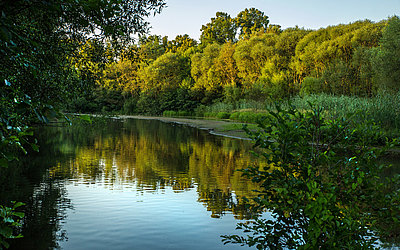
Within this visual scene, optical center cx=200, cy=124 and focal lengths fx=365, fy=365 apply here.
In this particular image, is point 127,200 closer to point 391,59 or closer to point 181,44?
point 391,59

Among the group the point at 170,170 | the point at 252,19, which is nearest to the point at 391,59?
the point at 170,170

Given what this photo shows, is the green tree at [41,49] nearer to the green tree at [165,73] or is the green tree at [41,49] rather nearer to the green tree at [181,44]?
the green tree at [165,73]

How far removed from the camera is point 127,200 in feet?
30.3

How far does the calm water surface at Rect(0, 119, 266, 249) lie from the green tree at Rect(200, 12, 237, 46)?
75351mm

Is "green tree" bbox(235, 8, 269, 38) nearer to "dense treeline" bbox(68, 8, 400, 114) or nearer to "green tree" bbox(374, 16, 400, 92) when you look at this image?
"dense treeline" bbox(68, 8, 400, 114)

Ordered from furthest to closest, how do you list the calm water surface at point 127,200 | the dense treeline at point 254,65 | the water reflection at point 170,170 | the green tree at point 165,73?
the green tree at point 165,73 < the dense treeline at point 254,65 < the water reflection at point 170,170 < the calm water surface at point 127,200

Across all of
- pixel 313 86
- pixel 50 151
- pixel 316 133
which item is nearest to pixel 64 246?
pixel 316 133

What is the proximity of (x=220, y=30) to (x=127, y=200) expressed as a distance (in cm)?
8494

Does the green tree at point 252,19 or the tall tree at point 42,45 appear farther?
the green tree at point 252,19

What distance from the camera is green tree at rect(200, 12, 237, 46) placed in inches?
3469

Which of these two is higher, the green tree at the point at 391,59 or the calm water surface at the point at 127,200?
the green tree at the point at 391,59

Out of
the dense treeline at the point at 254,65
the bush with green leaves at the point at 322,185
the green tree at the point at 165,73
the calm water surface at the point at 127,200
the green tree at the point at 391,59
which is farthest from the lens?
the green tree at the point at 165,73

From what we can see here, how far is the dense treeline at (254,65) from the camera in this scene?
3472cm

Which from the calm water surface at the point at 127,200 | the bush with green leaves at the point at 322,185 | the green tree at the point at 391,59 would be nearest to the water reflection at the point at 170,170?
the calm water surface at the point at 127,200
